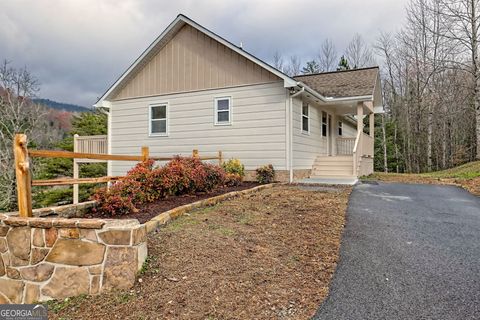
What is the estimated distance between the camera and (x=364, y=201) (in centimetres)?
761

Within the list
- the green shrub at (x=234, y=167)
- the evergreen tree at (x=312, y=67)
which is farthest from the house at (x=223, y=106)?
the evergreen tree at (x=312, y=67)

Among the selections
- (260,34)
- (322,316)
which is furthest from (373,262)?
(260,34)

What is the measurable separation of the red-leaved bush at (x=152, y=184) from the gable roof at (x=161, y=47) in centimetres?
429

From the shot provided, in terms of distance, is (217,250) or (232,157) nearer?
(217,250)

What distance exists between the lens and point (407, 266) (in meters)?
3.66

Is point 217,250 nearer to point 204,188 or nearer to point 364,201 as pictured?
point 204,188

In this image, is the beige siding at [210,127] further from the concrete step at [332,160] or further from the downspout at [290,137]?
the concrete step at [332,160]

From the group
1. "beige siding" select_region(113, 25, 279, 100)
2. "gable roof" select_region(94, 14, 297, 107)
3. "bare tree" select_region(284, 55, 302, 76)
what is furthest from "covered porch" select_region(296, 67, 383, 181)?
"bare tree" select_region(284, 55, 302, 76)

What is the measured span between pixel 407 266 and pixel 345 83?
1161 cm

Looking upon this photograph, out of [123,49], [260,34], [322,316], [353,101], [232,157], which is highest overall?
[260,34]

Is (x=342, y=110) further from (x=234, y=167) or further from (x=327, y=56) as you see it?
(x=327, y=56)

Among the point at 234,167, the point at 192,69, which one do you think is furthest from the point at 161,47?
the point at 234,167

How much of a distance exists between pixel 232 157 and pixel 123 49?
1215 centimetres

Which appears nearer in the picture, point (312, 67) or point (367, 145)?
point (367, 145)
